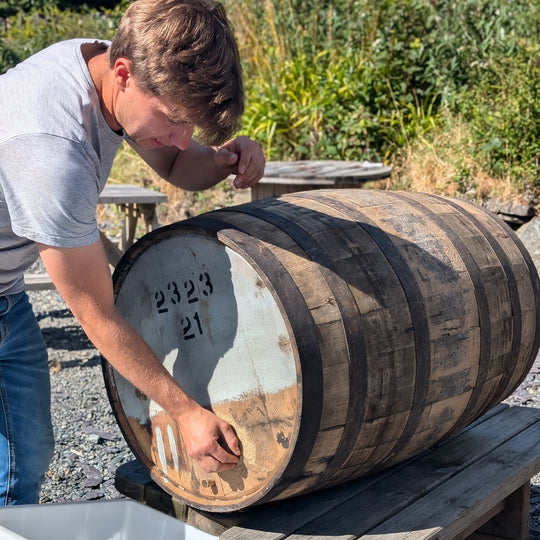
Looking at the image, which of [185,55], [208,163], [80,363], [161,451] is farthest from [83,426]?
[185,55]

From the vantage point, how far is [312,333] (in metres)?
1.83

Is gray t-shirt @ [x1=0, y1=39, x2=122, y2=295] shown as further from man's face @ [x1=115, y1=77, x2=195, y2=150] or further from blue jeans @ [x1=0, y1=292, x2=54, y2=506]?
blue jeans @ [x1=0, y1=292, x2=54, y2=506]

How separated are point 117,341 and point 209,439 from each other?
33 centimetres

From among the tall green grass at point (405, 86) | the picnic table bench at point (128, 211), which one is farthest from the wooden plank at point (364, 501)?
the tall green grass at point (405, 86)

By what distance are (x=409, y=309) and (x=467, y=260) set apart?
0.32 meters

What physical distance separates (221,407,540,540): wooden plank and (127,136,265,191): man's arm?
0.88m

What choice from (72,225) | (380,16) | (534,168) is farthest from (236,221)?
(380,16)

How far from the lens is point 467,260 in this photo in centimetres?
228

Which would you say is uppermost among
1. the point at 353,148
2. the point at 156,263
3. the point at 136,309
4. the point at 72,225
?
the point at 72,225

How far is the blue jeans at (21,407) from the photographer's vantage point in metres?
2.06

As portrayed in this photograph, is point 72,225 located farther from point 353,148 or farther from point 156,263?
point 353,148

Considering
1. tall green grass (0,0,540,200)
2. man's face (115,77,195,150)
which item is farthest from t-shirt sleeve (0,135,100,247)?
tall green grass (0,0,540,200)

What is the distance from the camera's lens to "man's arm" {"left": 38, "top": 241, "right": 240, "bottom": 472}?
1.67 metres

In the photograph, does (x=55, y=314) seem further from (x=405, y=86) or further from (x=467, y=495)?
(x=467, y=495)
